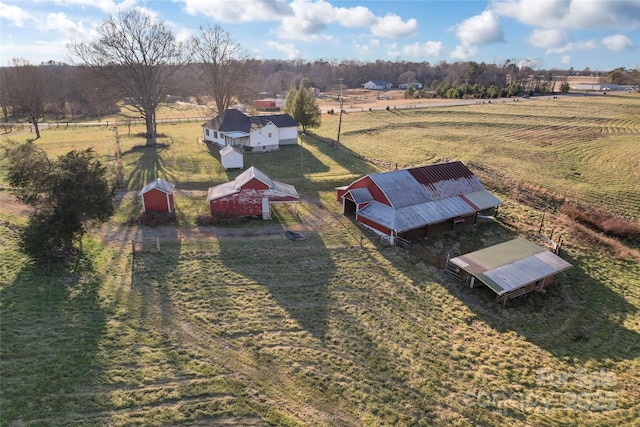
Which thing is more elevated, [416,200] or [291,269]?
[416,200]

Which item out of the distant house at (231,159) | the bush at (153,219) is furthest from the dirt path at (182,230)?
the distant house at (231,159)

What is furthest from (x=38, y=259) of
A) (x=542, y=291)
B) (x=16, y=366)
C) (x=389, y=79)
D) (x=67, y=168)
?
(x=389, y=79)

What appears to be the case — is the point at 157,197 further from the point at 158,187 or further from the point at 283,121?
the point at 283,121

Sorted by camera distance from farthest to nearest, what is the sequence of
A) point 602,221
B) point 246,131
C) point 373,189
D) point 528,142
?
1. point 528,142
2. point 246,131
3. point 602,221
4. point 373,189

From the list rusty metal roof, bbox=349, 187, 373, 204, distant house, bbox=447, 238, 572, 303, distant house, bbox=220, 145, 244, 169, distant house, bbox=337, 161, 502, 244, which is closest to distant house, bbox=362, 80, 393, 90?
distant house, bbox=220, 145, 244, 169

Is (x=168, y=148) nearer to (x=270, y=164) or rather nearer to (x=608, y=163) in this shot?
(x=270, y=164)

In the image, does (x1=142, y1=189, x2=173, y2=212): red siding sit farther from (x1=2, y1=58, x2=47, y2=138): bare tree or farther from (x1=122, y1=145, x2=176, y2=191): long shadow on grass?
(x1=2, y1=58, x2=47, y2=138): bare tree

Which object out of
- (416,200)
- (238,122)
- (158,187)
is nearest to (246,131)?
(238,122)
